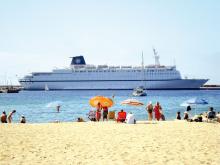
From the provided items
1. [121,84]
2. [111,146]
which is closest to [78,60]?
[121,84]

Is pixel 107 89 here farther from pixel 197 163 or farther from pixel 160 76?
pixel 197 163

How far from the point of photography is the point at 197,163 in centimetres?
1020

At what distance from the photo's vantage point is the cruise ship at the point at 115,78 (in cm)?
11500

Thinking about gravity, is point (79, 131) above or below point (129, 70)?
below

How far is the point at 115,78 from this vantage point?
11625 centimetres

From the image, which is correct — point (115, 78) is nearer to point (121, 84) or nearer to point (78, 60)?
point (121, 84)

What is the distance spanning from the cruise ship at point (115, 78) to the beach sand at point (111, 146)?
98285 millimetres

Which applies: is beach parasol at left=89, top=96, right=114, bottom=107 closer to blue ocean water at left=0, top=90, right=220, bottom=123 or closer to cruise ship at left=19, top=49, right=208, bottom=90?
blue ocean water at left=0, top=90, right=220, bottom=123

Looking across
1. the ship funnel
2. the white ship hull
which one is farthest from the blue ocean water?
the ship funnel

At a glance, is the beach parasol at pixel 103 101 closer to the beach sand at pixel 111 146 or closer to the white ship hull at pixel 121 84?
the beach sand at pixel 111 146

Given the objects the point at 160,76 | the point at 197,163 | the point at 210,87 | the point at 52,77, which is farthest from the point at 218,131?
the point at 210,87

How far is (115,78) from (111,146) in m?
104

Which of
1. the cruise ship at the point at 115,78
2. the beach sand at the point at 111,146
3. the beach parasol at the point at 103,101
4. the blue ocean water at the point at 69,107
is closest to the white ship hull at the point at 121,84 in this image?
the cruise ship at the point at 115,78

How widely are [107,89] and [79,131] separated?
102298 millimetres
